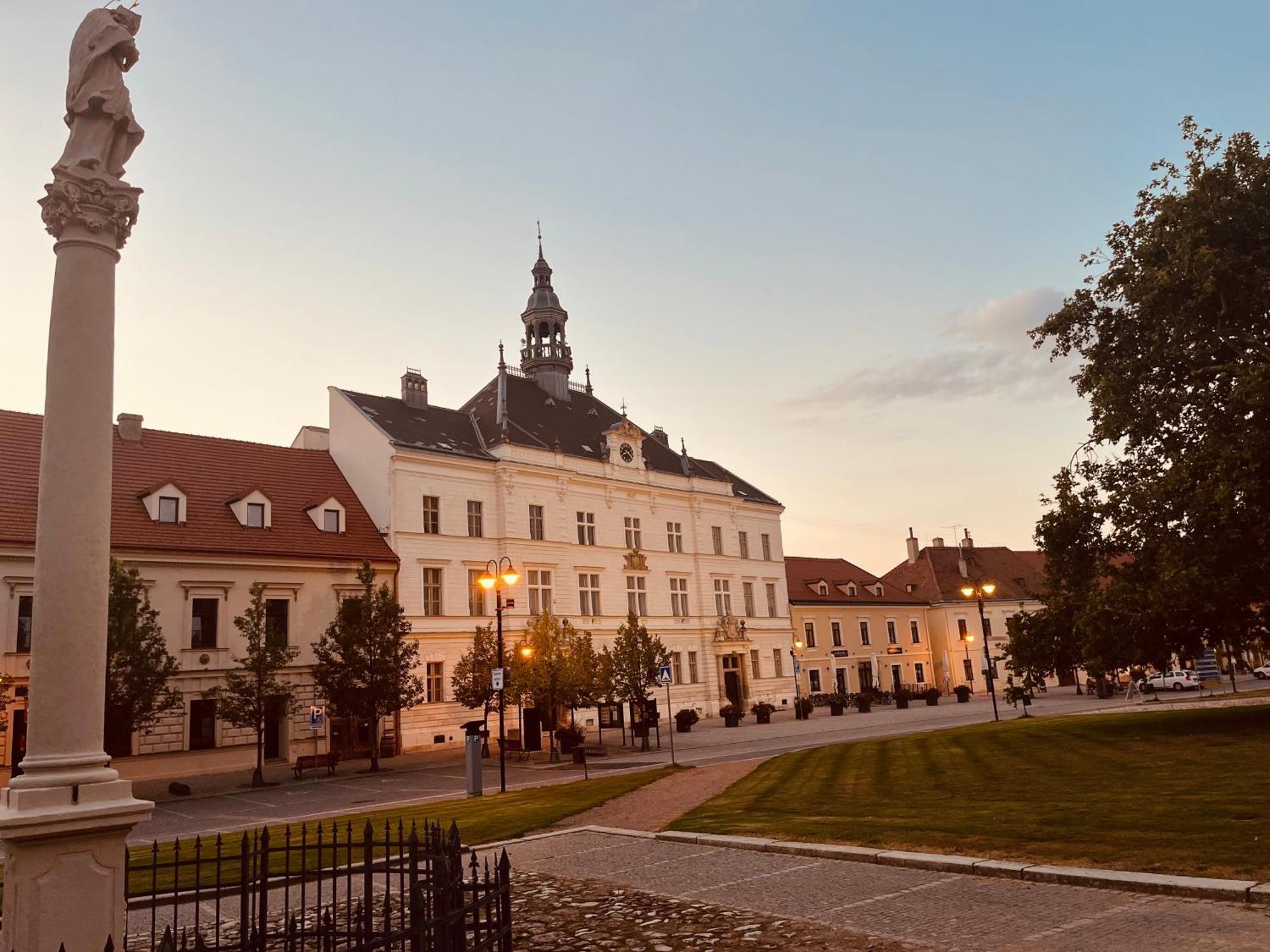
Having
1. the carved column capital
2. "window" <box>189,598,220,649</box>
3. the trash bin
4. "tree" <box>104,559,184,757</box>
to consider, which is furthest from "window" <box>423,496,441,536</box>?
the carved column capital

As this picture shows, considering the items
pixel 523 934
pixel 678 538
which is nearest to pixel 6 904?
pixel 523 934

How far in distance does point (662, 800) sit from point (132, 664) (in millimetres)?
18583

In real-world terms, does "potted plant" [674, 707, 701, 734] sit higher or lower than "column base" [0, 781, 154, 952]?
lower

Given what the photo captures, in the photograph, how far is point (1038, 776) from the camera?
1652 cm

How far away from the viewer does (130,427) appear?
37906 millimetres

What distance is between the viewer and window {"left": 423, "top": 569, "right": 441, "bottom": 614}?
134ft

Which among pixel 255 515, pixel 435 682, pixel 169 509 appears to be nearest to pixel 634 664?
pixel 435 682

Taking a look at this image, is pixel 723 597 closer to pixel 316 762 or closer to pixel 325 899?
pixel 316 762

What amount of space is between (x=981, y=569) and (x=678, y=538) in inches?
1341

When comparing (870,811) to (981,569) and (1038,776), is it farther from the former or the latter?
(981,569)

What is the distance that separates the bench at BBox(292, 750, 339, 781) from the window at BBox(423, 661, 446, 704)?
20.2 ft

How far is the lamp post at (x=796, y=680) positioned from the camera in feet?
159

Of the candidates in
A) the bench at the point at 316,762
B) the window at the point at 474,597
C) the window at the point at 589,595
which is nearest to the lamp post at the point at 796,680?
the window at the point at 589,595

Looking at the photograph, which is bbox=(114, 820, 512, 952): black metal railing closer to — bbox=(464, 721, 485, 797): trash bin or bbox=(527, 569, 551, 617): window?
bbox=(464, 721, 485, 797): trash bin
